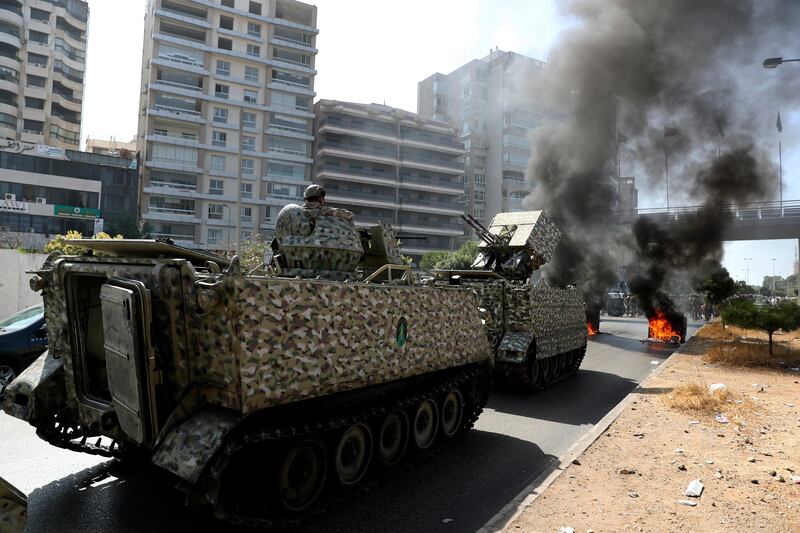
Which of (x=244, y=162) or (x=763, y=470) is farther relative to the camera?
(x=244, y=162)

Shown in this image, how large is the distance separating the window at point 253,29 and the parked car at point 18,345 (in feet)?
152

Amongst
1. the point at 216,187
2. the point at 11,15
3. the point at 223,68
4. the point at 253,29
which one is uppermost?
the point at 253,29

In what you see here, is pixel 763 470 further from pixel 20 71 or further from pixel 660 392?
pixel 20 71

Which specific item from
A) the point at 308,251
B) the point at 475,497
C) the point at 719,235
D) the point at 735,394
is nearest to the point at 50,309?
the point at 308,251

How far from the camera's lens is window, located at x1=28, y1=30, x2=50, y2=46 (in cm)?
4659

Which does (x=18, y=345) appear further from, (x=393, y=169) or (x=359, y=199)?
(x=393, y=169)

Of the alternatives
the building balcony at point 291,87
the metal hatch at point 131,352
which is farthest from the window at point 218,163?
the metal hatch at point 131,352

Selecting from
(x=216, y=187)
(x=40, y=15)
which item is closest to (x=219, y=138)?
(x=216, y=187)

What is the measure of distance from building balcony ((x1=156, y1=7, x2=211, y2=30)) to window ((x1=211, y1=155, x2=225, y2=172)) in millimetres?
11175

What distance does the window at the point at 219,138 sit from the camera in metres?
45.5

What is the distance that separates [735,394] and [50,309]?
1074 cm

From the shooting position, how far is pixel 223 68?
153ft

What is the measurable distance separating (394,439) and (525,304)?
5.07 metres

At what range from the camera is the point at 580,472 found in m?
5.63
